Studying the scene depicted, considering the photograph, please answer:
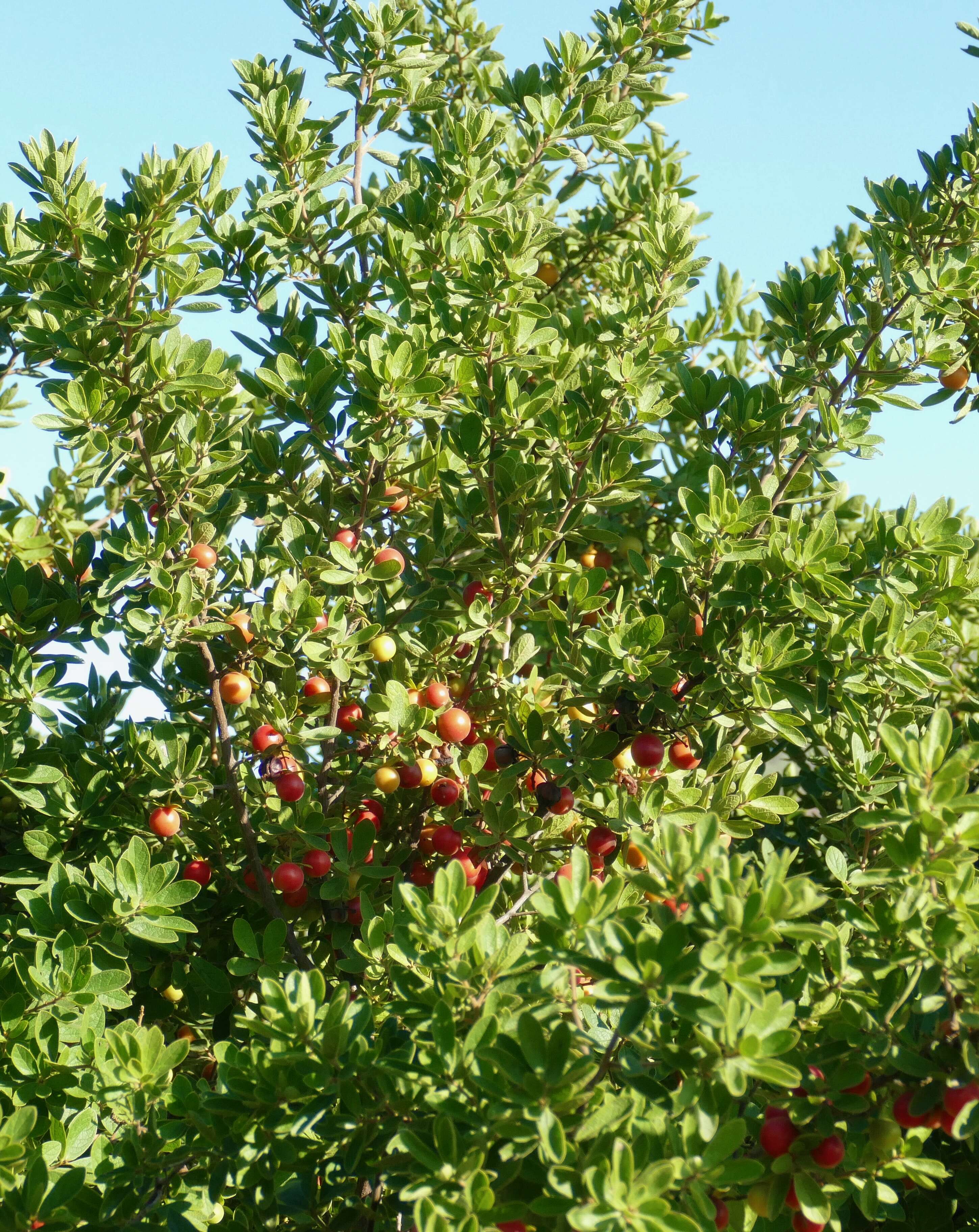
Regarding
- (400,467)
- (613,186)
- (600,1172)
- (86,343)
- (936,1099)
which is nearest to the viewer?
(600,1172)

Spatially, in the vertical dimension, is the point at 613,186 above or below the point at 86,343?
above

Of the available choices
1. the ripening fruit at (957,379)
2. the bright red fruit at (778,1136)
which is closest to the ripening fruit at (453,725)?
the bright red fruit at (778,1136)

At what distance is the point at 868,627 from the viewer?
2.66 m

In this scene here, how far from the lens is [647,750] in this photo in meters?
2.85

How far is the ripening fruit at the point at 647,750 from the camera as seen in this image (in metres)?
2.85

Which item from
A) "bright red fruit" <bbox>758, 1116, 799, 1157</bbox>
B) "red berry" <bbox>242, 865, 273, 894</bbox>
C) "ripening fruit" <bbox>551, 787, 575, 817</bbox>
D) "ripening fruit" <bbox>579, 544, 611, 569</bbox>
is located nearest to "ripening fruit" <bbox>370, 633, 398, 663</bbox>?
"ripening fruit" <bbox>551, 787, 575, 817</bbox>

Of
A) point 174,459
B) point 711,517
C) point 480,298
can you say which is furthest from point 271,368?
point 711,517

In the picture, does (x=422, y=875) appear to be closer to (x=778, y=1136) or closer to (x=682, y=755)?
(x=682, y=755)

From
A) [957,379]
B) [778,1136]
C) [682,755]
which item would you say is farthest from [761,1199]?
[957,379]

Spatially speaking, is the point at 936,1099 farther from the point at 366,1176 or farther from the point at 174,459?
the point at 174,459

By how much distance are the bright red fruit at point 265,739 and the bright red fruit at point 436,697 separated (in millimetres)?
429

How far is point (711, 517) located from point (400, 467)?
1081mm

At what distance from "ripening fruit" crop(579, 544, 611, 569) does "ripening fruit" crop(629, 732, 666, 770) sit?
105cm

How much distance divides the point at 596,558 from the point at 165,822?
1903 mm
